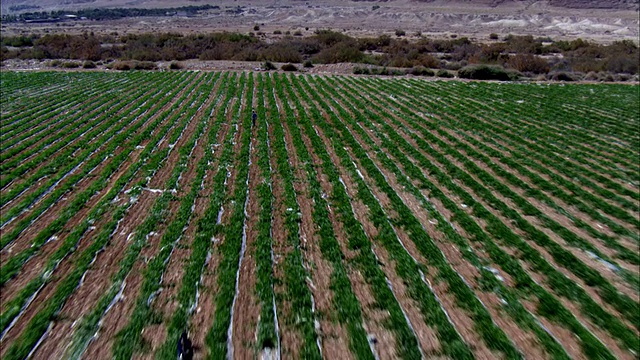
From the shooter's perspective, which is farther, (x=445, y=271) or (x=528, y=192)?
(x=528, y=192)

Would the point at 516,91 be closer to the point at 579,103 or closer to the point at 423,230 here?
the point at 579,103

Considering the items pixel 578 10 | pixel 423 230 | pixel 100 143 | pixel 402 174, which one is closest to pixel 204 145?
pixel 100 143

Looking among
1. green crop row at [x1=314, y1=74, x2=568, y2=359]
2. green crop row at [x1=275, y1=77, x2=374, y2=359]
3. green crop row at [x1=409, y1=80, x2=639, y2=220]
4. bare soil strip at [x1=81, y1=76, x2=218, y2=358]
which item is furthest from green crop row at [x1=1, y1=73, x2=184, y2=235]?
green crop row at [x1=409, y1=80, x2=639, y2=220]

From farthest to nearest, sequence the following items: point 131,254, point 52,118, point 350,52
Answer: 1. point 350,52
2. point 52,118
3. point 131,254

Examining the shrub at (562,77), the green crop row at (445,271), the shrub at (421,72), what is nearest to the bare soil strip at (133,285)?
the green crop row at (445,271)

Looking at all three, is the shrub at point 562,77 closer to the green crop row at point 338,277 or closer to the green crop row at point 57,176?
the green crop row at point 338,277

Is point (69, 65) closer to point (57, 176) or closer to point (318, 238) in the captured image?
point (57, 176)

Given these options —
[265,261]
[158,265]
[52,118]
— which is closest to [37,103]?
[52,118]
